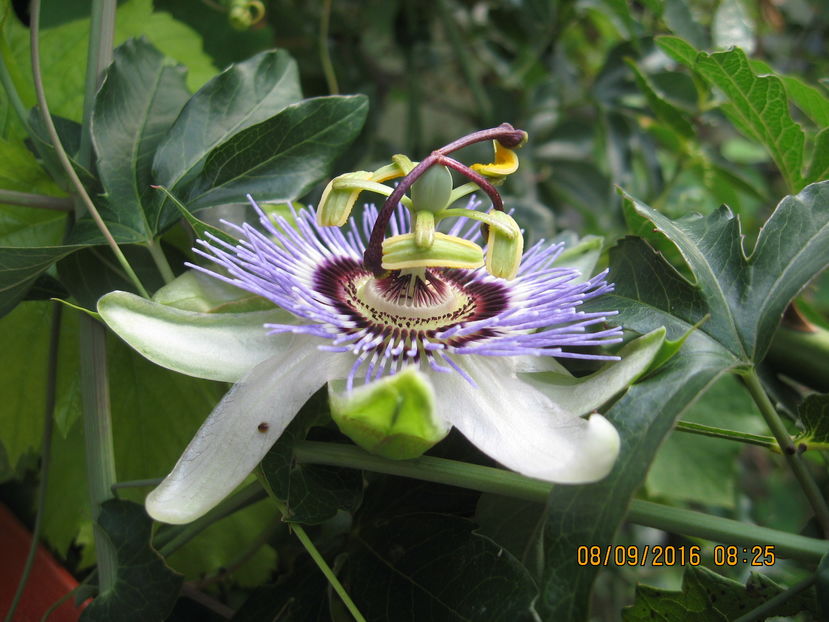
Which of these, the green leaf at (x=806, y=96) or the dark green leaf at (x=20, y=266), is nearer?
the dark green leaf at (x=20, y=266)

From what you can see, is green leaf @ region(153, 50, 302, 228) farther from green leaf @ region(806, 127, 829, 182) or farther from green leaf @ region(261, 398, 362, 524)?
green leaf @ region(806, 127, 829, 182)

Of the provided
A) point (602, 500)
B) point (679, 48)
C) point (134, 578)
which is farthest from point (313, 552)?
point (679, 48)

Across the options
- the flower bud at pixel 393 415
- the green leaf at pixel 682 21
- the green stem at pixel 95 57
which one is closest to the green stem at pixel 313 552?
the flower bud at pixel 393 415

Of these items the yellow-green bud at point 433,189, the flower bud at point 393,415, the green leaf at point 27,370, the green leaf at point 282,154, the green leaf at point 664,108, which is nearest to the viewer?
the flower bud at point 393,415

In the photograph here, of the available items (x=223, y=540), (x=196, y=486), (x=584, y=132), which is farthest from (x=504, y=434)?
(x=584, y=132)

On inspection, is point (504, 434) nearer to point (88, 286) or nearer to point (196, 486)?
point (196, 486)

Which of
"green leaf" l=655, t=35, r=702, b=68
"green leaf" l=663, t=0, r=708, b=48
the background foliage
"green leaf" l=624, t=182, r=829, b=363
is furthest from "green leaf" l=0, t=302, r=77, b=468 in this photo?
"green leaf" l=663, t=0, r=708, b=48

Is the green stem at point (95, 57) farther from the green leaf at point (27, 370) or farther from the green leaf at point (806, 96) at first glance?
the green leaf at point (806, 96)

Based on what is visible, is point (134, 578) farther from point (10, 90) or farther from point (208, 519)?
point (10, 90)
